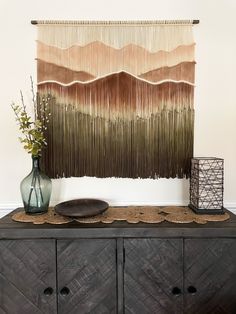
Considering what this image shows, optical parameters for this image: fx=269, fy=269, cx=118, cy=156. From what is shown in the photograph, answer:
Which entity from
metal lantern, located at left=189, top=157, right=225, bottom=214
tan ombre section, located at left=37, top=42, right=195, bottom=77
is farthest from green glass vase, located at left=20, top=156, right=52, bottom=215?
metal lantern, located at left=189, top=157, right=225, bottom=214

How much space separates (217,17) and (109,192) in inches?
55.8

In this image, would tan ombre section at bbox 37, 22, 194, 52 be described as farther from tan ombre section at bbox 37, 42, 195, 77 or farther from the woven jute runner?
the woven jute runner

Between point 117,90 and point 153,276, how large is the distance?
1.19 metres

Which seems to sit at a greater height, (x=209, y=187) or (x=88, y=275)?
(x=209, y=187)

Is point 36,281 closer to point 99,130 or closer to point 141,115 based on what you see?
point 99,130

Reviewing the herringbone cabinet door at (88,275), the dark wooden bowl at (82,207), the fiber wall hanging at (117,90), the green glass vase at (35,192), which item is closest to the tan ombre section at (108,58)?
the fiber wall hanging at (117,90)

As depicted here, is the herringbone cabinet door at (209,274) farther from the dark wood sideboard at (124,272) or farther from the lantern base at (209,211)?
the lantern base at (209,211)

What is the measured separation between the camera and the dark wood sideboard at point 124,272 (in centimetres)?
147

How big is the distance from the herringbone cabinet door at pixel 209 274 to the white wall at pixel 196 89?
0.47 m

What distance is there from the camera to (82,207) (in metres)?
1.71

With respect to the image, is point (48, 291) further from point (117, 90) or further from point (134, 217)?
point (117, 90)

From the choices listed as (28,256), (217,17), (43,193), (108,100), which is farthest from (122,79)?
(28,256)

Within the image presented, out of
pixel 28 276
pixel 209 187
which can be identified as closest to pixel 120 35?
pixel 209 187

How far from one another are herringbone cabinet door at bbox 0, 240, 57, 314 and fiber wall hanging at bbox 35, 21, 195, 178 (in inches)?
22.3
